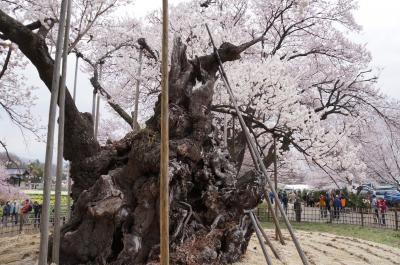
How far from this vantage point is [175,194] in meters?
6.67

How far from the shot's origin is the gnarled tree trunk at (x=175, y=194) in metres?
6.19

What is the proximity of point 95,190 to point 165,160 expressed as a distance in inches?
118

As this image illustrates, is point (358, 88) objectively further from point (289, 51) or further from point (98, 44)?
point (98, 44)

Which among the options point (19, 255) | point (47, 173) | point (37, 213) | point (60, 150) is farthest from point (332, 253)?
point (37, 213)

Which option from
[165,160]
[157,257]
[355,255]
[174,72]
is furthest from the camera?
[355,255]

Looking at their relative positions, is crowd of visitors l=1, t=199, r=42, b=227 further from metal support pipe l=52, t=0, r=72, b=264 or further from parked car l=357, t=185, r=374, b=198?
parked car l=357, t=185, r=374, b=198

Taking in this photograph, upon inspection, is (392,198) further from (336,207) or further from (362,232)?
(362,232)

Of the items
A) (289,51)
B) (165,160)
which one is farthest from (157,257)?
(289,51)

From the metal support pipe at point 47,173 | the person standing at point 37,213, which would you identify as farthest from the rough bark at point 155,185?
the person standing at point 37,213

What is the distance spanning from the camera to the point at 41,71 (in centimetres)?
714

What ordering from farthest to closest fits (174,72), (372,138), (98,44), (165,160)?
(372,138), (98,44), (174,72), (165,160)

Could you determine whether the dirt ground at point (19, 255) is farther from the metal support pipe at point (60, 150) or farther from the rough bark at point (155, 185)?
the metal support pipe at point (60, 150)

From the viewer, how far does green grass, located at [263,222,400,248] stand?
43.8ft

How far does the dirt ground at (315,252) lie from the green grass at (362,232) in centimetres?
165
